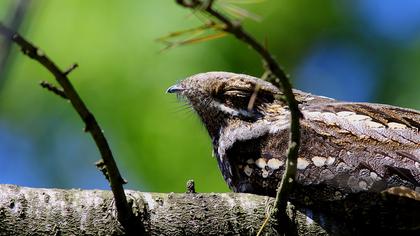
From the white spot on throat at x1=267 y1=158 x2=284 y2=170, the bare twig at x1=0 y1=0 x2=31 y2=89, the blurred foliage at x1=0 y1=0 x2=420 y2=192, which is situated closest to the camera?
the bare twig at x1=0 y1=0 x2=31 y2=89

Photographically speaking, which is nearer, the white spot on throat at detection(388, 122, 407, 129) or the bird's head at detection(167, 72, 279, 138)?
the white spot on throat at detection(388, 122, 407, 129)

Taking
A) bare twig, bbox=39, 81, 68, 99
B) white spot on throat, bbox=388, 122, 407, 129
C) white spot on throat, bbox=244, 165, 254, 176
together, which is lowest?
bare twig, bbox=39, 81, 68, 99

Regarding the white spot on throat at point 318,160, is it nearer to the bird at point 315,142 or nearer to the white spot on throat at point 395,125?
the bird at point 315,142

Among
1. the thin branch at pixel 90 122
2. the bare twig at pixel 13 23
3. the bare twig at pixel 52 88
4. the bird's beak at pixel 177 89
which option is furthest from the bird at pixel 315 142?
the bare twig at pixel 13 23

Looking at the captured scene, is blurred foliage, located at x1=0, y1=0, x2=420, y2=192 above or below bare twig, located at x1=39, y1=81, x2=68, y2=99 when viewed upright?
above

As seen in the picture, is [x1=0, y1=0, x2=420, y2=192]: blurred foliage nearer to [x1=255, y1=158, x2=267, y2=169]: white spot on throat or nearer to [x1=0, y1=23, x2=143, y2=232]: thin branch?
[x1=255, y1=158, x2=267, y2=169]: white spot on throat

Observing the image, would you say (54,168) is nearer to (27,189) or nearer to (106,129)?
(106,129)

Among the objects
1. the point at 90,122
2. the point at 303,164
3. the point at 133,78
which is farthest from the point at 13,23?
the point at 133,78

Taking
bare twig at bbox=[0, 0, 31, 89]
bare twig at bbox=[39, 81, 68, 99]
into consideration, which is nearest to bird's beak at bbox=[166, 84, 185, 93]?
bare twig at bbox=[39, 81, 68, 99]
